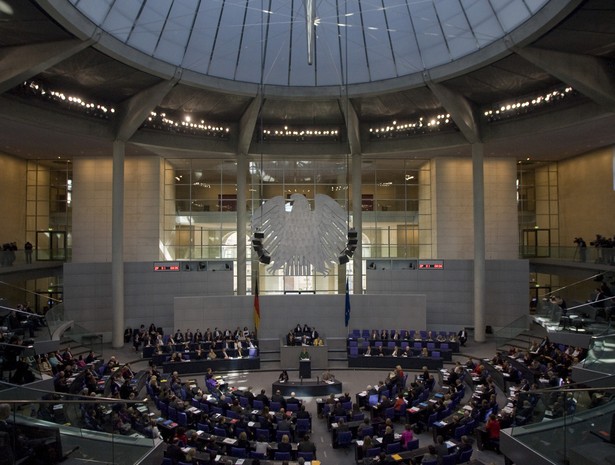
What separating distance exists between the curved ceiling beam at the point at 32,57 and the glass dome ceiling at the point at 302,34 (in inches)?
52.2

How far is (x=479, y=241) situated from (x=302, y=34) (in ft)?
43.5

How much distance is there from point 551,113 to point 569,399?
59.3 ft

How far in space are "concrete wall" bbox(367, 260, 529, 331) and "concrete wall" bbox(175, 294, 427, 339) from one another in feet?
7.78

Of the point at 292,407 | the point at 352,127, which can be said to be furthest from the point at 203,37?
the point at 292,407

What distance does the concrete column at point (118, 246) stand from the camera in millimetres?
23125

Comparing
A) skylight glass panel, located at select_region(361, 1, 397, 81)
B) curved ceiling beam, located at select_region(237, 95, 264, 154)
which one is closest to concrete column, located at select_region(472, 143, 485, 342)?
skylight glass panel, located at select_region(361, 1, 397, 81)

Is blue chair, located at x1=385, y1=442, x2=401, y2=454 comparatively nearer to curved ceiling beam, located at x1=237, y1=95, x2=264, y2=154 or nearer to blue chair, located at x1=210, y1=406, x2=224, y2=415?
blue chair, located at x1=210, y1=406, x2=224, y2=415

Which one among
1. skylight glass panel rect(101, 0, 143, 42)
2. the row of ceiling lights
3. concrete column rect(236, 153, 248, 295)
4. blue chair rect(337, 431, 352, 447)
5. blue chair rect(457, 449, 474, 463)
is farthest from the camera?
concrete column rect(236, 153, 248, 295)

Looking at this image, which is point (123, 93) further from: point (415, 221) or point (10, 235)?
point (415, 221)

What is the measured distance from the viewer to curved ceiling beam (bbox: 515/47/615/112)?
57.5 feet

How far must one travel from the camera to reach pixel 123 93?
2244cm

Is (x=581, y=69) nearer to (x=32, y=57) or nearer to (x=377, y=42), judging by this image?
(x=377, y=42)

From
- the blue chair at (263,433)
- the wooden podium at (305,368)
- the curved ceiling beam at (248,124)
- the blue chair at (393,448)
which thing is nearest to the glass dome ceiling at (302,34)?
the curved ceiling beam at (248,124)

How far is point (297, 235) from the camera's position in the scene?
10.0 metres
